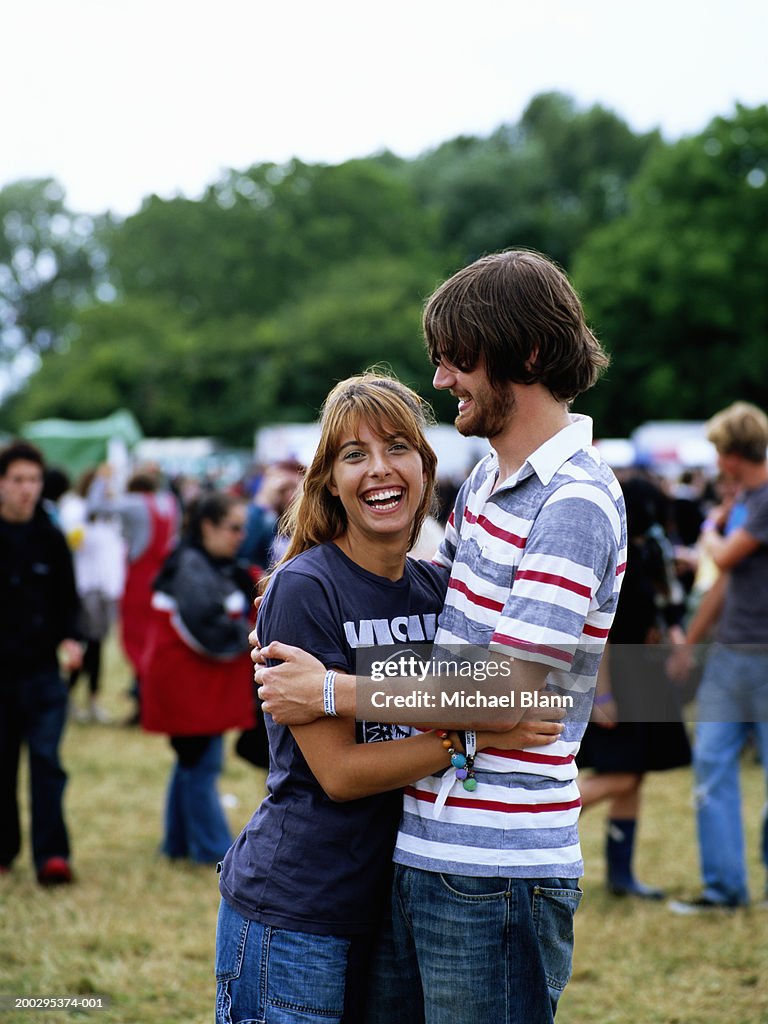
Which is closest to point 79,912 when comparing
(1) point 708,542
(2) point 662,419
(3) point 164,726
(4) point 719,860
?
(3) point 164,726

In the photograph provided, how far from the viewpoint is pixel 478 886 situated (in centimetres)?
215

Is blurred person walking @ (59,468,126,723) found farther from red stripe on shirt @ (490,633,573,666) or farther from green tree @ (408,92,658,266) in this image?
green tree @ (408,92,658,266)

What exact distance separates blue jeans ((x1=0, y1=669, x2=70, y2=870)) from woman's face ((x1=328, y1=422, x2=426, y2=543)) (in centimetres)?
375

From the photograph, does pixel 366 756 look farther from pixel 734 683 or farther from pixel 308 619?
pixel 734 683

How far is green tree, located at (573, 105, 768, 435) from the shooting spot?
117 feet

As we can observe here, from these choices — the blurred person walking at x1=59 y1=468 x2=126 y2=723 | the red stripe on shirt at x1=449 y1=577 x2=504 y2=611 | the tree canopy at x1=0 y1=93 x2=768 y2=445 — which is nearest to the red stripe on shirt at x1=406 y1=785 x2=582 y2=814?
the red stripe on shirt at x1=449 y1=577 x2=504 y2=611

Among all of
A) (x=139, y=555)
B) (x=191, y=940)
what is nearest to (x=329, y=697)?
(x=191, y=940)

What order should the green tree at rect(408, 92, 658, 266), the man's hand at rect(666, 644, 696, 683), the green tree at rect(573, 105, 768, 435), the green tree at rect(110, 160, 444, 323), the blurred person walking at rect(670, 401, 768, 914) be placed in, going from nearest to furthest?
the blurred person walking at rect(670, 401, 768, 914)
the man's hand at rect(666, 644, 696, 683)
the green tree at rect(573, 105, 768, 435)
the green tree at rect(110, 160, 444, 323)
the green tree at rect(408, 92, 658, 266)

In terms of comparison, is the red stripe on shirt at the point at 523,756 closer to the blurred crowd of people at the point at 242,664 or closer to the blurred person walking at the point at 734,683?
the blurred crowd of people at the point at 242,664

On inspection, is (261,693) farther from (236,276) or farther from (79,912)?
(236,276)

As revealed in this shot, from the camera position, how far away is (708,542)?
231 inches

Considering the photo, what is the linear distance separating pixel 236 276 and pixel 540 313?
47.1 m

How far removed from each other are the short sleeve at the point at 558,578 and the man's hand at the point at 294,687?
0.36 metres

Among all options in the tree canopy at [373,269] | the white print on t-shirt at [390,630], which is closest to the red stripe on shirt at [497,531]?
the white print on t-shirt at [390,630]
